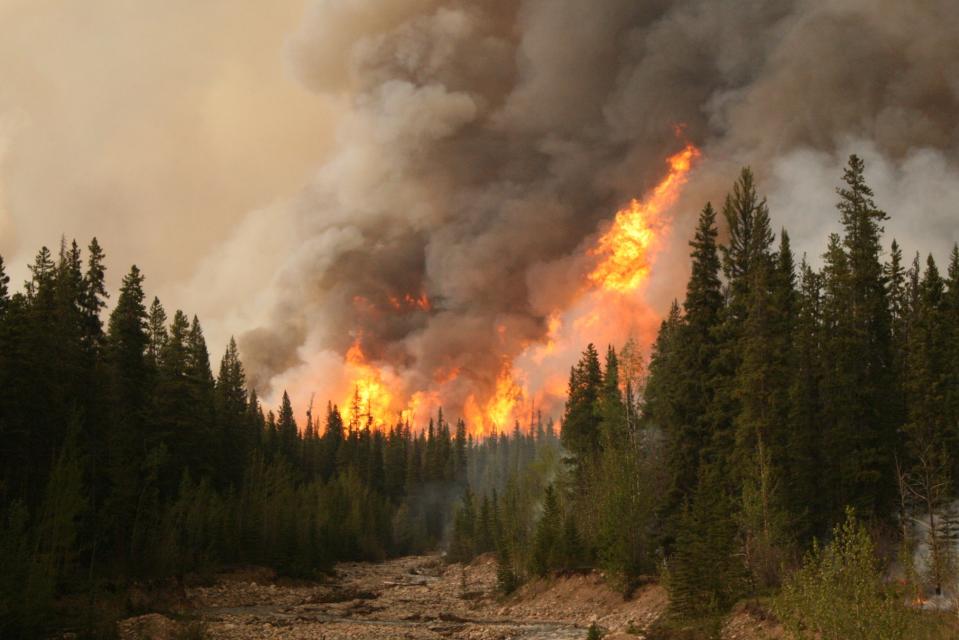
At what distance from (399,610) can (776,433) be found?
27.4m

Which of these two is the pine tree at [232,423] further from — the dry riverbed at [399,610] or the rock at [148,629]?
the rock at [148,629]

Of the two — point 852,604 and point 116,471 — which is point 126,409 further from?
point 852,604

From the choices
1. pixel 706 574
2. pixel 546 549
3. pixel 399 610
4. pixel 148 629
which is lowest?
pixel 399 610

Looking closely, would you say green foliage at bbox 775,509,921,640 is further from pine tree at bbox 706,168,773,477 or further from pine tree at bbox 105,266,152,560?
pine tree at bbox 105,266,152,560

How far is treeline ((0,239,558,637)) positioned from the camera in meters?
34.3

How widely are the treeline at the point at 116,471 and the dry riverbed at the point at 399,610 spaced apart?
3.28 metres

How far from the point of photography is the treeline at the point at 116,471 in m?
34.3

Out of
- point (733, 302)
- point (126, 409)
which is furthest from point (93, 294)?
point (733, 302)

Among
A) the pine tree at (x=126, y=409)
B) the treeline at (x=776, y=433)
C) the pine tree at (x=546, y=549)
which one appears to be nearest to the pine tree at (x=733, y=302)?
the treeline at (x=776, y=433)

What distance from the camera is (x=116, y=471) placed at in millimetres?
49562

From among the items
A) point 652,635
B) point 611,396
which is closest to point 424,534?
point 611,396

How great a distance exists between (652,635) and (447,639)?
9787mm

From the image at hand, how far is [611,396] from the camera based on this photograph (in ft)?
212

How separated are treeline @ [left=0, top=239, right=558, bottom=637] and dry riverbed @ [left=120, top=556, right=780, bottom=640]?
10.8 ft
